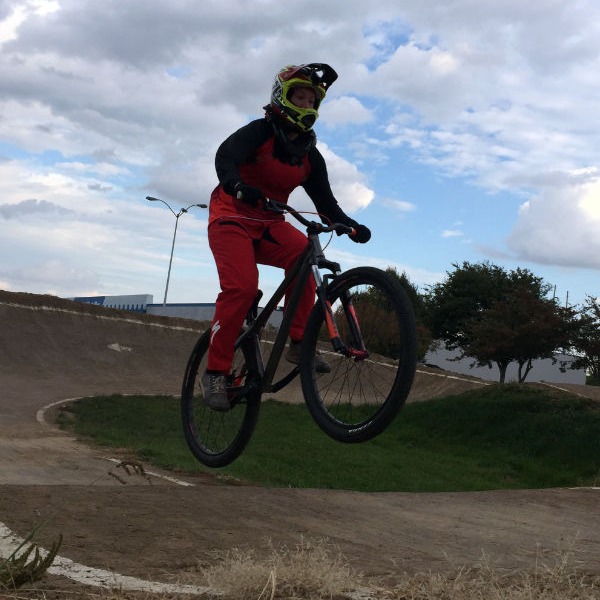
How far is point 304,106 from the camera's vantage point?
526 cm

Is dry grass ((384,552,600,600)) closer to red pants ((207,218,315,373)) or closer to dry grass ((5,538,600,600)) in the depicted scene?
dry grass ((5,538,600,600))

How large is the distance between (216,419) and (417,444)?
1819 centimetres

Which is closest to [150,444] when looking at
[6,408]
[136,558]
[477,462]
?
[6,408]

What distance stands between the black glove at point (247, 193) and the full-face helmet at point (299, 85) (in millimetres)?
564

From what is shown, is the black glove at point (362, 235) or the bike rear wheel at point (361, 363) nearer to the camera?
the bike rear wheel at point (361, 363)

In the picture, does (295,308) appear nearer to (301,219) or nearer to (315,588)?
(301,219)

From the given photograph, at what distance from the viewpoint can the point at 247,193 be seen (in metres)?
5.05

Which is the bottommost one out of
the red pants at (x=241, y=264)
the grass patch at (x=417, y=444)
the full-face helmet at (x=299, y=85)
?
the grass patch at (x=417, y=444)

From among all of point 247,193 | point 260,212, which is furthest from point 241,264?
point 247,193

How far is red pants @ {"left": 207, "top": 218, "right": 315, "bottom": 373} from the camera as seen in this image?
17.9 ft

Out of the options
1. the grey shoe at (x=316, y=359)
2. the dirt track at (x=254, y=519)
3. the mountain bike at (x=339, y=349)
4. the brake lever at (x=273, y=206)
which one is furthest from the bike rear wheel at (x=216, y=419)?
the brake lever at (x=273, y=206)

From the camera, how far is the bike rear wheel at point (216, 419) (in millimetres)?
5777

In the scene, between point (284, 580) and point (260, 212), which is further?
point (260, 212)

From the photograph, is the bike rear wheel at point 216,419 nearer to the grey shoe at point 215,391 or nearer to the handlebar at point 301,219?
the grey shoe at point 215,391
